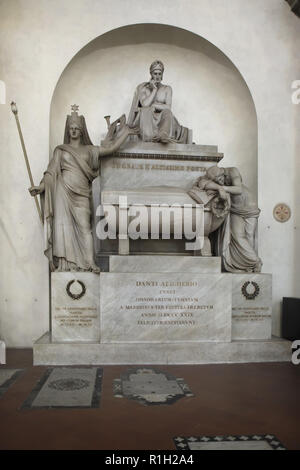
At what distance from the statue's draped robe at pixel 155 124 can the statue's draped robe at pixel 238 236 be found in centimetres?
96

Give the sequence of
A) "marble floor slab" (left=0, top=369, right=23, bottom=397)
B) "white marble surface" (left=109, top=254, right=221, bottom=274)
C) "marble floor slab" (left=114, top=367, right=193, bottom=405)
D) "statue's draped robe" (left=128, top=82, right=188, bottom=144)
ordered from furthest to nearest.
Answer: "statue's draped robe" (left=128, top=82, right=188, bottom=144) < "white marble surface" (left=109, top=254, right=221, bottom=274) < "marble floor slab" (left=0, top=369, right=23, bottom=397) < "marble floor slab" (left=114, top=367, right=193, bottom=405)

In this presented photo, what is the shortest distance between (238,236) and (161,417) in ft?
10.1

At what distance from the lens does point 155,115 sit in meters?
6.65

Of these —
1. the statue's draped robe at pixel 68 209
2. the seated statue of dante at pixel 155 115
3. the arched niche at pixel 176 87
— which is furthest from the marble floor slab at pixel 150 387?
the arched niche at pixel 176 87

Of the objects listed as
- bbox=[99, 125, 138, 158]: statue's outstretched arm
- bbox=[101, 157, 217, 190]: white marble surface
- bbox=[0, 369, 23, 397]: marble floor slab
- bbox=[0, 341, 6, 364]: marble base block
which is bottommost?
bbox=[0, 341, 6, 364]: marble base block

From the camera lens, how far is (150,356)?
5164 millimetres

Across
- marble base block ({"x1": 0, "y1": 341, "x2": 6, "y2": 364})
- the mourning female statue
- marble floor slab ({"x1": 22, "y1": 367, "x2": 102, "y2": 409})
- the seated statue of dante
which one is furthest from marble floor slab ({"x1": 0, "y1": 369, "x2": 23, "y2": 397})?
the seated statue of dante

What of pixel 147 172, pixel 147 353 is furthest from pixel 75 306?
pixel 147 172

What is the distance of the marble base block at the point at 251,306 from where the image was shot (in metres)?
5.62

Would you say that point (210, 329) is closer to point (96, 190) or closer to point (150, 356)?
point (150, 356)

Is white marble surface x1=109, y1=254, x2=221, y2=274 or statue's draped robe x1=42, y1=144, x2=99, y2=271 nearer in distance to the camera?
white marble surface x1=109, y1=254, x2=221, y2=274

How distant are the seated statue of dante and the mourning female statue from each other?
1.92 ft

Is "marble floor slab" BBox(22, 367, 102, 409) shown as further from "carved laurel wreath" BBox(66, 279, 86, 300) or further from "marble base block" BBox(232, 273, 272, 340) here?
"marble base block" BBox(232, 273, 272, 340)

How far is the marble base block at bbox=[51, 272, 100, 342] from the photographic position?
534cm
